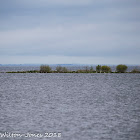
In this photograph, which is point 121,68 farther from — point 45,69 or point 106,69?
point 45,69

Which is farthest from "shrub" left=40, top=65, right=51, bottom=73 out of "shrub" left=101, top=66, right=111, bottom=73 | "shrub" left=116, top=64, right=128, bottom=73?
"shrub" left=116, top=64, right=128, bottom=73

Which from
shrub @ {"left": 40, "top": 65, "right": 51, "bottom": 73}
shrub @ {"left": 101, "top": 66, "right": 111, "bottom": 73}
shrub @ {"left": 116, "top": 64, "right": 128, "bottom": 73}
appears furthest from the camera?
shrub @ {"left": 40, "top": 65, "right": 51, "bottom": 73}

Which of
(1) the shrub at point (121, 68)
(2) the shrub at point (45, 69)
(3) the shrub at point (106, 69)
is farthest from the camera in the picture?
(2) the shrub at point (45, 69)

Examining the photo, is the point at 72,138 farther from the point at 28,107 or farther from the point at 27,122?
the point at 28,107

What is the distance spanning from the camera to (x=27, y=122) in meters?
22.8

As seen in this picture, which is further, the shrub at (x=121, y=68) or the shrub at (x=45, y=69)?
the shrub at (x=45, y=69)

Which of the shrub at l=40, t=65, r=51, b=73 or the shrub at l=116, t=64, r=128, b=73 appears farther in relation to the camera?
the shrub at l=40, t=65, r=51, b=73

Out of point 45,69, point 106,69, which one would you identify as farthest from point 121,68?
point 45,69

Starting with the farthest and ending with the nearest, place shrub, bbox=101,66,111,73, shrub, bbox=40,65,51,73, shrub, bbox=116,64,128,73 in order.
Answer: shrub, bbox=40,65,51,73 → shrub, bbox=101,66,111,73 → shrub, bbox=116,64,128,73

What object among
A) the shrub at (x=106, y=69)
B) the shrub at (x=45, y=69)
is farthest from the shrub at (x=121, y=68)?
the shrub at (x=45, y=69)

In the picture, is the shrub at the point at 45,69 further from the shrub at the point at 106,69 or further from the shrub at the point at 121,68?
the shrub at the point at 121,68

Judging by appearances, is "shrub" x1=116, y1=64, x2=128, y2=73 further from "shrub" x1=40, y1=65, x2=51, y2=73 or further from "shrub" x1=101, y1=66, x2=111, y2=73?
"shrub" x1=40, y1=65, x2=51, y2=73

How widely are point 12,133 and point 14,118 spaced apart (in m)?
4.87

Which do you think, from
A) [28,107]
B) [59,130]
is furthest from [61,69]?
[59,130]
